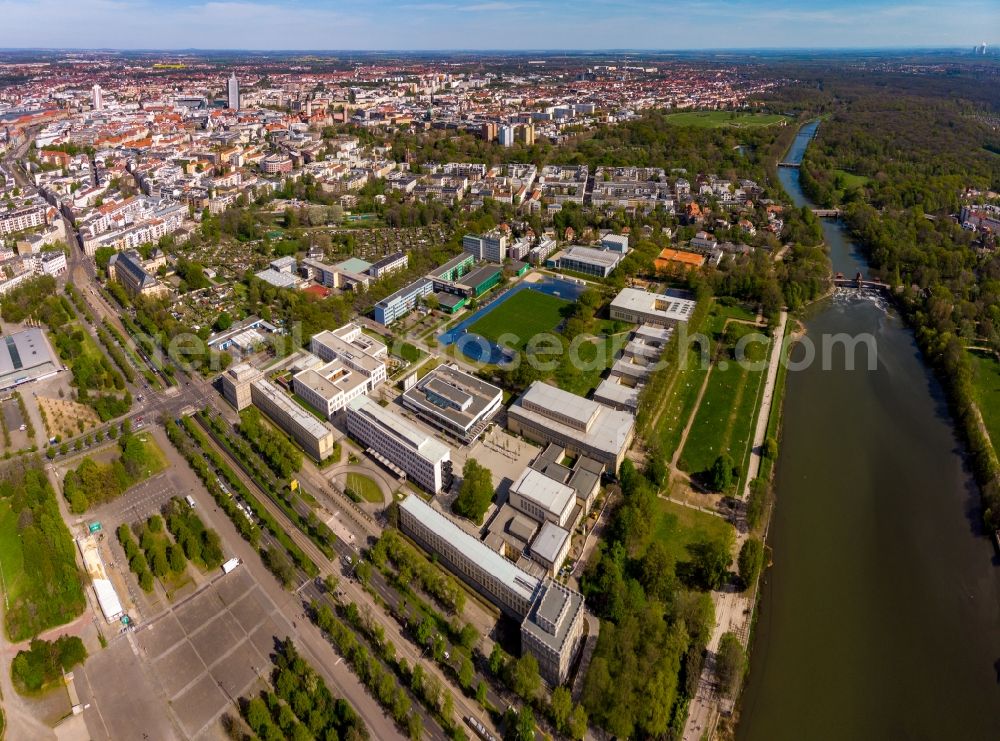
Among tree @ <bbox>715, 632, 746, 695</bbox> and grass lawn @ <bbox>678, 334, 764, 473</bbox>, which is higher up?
grass lawn @ <bbox>678, 334, 764, 473</bbox>

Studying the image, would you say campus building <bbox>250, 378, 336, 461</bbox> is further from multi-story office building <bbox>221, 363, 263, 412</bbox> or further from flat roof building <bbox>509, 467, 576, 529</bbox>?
flat roof building <bbox>509, 467, 576, 529</bbox>

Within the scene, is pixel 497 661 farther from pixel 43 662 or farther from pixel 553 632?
pixel 43 662

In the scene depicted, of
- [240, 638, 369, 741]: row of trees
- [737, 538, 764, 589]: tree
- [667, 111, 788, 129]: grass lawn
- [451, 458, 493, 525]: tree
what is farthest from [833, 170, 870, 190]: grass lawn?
[240, 638, 369, 741]: row of trees

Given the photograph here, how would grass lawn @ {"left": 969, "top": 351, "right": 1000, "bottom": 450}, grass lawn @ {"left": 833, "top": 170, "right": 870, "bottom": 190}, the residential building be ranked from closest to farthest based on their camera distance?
grass lawn @ {"left": 969, "top": 351, "right": 1000, "bottom": 450}, the residential building, grass lawn @ {"left": 833, "top": 170, "right": 870, "bottom": 190}

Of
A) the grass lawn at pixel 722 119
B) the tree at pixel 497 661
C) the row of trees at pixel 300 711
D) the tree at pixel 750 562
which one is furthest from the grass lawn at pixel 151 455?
the grass lawn at pixel 722 119

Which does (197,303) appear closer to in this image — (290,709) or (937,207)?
(290,709)

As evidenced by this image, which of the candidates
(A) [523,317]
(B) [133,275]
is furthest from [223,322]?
(A) [523,317]
